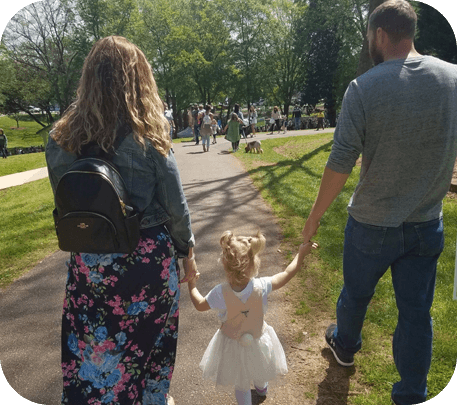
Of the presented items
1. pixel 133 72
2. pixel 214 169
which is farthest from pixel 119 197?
pixel 214 169

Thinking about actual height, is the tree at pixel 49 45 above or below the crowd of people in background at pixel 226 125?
above

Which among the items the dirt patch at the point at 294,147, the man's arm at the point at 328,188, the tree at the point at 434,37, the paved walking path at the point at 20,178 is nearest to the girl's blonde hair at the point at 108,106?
the man's arm at the point at 328,188

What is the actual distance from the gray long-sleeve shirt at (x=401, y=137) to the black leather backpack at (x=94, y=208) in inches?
45.5

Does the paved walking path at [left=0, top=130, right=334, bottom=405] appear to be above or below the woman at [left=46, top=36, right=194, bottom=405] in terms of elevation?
below

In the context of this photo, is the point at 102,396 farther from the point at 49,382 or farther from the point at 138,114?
the point at 138,114

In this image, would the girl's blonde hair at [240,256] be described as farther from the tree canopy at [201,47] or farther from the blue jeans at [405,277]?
the tree canopy at [201,47]

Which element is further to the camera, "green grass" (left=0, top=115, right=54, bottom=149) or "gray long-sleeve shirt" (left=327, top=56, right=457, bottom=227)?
"green grass" (left=0, top=115, right=54, bottom=149)

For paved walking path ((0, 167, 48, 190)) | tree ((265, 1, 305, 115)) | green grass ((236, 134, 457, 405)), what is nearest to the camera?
green grass ((236, 134, 457, 405))

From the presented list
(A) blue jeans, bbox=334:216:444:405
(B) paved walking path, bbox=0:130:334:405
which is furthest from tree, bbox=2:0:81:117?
(A) blue jeans, bbox=334:216:444:405

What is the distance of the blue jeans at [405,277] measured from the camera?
2078 millimetres

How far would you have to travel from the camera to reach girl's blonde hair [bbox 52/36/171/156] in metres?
1.80

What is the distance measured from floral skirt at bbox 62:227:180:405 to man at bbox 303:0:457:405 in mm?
941

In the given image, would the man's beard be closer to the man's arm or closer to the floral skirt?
the man's arm

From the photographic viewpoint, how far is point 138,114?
1.86 m
